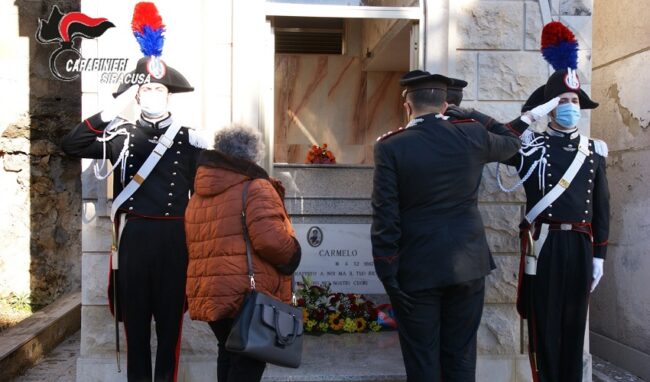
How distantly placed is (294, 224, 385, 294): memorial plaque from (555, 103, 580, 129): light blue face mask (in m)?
2.46

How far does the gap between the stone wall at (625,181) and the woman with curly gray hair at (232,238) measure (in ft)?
10.8

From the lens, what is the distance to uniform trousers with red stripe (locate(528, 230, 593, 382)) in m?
3.87

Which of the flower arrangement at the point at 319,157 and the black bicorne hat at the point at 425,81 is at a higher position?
the black bicorne hat at the point at 425,81

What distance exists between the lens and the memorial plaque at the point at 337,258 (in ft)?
19.7

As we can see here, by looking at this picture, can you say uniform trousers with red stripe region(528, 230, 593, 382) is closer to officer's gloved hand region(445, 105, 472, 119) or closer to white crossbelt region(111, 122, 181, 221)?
officer's gloved hand region(445, 105, 472, 119)

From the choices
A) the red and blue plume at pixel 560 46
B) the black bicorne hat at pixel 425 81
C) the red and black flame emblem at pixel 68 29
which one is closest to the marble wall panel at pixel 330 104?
the red and black flame emblem at pixel 68 29

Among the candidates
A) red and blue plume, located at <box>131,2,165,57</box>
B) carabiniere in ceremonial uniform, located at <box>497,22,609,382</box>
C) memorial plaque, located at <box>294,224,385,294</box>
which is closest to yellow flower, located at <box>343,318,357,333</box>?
memorial plaque, located at <box>294,224,385,294</box>

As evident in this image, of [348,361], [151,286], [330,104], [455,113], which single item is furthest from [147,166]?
[330,104]

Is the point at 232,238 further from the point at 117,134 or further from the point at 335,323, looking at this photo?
the point at 335,323

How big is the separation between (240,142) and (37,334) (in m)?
3.17

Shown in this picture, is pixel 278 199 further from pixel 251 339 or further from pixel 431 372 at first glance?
pixel 431 372

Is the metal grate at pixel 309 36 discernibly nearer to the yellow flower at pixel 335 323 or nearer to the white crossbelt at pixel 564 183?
the yellow flower at pixel 335 323

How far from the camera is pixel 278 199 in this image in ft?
10.3

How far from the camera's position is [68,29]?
427 cm
